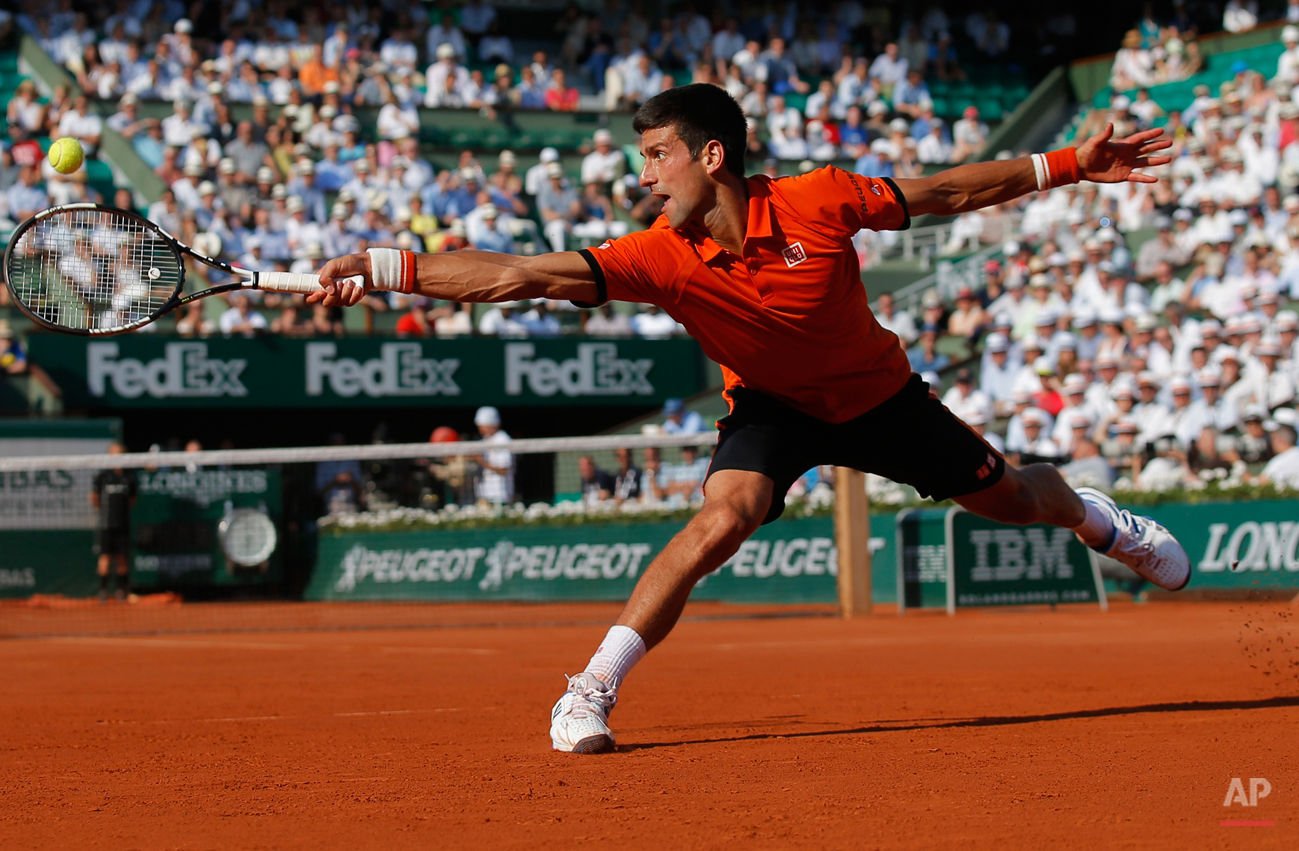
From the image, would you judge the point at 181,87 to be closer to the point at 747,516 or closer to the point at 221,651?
the point at 221,651

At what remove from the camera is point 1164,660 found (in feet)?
25.9

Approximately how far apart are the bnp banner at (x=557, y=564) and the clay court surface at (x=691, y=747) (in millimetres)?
3462

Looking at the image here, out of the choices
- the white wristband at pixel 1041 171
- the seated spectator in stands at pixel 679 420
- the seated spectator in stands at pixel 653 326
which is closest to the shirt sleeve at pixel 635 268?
the white wristband at pixel 1041 171

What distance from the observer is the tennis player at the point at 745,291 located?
187 inches

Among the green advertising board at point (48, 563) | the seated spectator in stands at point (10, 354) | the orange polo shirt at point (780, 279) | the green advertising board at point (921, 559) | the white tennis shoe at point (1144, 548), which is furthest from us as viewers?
the seated spectator in stands at point (10, 354)

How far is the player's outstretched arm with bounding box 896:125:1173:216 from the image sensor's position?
5.14 m

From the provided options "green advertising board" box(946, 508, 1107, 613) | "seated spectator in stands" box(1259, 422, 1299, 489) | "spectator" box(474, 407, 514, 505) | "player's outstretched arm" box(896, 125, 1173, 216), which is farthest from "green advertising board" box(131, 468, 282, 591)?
"player's outstretched arm" box(896, 125, 1173, 216)

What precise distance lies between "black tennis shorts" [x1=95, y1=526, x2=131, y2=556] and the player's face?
10.8 meters

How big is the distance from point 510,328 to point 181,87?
20.5 ft

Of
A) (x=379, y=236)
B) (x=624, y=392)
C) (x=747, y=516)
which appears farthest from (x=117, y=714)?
(x=379, y=236)

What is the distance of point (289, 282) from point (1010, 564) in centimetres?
924

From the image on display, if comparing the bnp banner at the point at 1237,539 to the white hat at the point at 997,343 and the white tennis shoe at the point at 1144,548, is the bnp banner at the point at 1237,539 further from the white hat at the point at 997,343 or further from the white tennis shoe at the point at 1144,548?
the white tennis shoe at the point at 1144,548

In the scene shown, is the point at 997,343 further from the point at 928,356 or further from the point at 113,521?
the point at 113,521

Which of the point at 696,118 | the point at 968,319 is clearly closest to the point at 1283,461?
the point at 968,319
